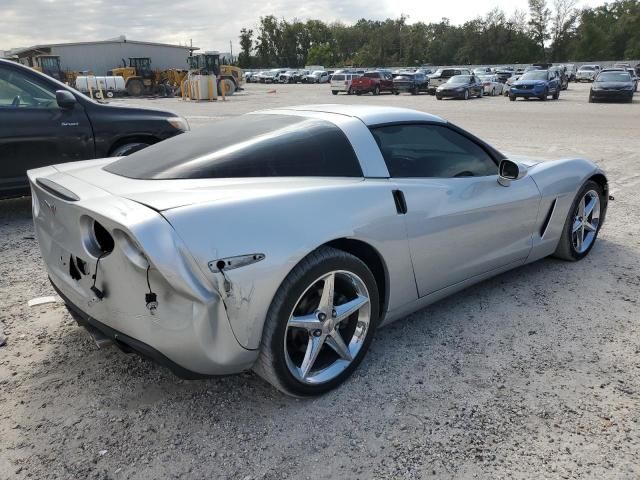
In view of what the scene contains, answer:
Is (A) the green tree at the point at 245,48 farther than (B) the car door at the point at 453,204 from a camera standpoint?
Yes

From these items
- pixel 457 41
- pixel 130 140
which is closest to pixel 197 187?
pixel 130 140

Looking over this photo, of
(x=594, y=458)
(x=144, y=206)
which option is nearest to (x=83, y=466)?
(x=144, y=206)

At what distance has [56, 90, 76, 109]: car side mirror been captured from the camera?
559 cm

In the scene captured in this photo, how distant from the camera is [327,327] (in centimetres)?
263

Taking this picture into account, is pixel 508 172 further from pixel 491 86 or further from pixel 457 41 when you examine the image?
pixel 457 41

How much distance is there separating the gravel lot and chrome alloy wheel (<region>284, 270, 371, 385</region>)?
16 centimetres

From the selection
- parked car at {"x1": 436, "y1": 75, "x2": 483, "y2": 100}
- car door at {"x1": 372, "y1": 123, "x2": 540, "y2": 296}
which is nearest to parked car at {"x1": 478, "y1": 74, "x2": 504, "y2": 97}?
parked car at {"x1": 436, "y1": 75, "x2": 483, "y2": 100}

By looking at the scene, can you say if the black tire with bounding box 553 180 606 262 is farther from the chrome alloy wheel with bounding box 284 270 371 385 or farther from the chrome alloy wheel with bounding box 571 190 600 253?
the chrome alloy wheel with bounding box 284 270 371 385

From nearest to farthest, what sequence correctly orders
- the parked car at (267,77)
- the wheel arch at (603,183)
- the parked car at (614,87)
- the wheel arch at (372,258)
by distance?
the wheel arch at (372,258), the wheel arch at (603,183), the parked car at (614,87), the parked car at (267,77)

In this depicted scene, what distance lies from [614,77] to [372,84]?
1499 centimetres

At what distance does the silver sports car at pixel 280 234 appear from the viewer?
2193 millimetres

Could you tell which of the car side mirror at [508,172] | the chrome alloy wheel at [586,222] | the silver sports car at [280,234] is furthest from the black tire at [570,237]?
the car side mirror at [508,172]

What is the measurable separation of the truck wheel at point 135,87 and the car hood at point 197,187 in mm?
38351

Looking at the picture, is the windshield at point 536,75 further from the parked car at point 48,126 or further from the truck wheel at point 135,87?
the parked car at point 48,126
